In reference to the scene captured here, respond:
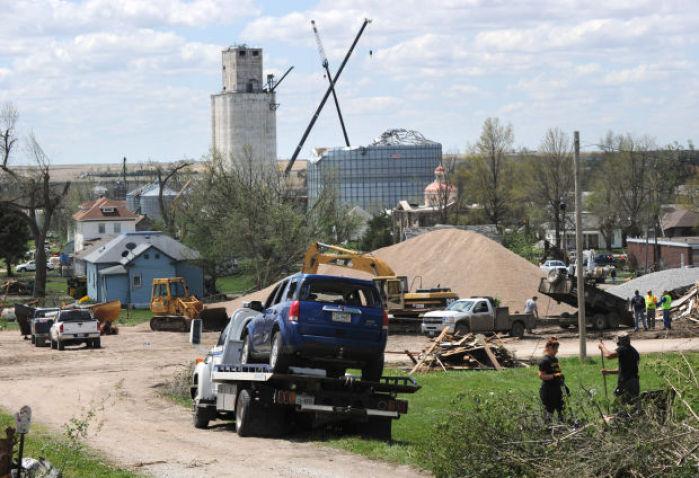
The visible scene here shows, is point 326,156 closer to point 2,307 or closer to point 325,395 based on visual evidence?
point 2,307

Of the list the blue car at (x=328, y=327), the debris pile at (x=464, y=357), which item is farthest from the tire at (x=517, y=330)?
the blue car at (x=328, y=327)

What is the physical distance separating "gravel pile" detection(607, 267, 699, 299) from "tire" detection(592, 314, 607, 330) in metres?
9.74

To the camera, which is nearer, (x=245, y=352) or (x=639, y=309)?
(x=245, y=352)

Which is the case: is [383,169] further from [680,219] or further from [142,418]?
[142,418]

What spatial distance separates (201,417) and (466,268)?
3730 centimetres

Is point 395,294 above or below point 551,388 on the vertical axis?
above

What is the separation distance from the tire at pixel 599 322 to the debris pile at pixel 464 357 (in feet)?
46.5

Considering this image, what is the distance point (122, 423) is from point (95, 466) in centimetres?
601

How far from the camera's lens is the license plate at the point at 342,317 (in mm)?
19078

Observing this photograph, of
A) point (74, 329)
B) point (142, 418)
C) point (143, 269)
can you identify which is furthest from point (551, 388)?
point (143, 269)

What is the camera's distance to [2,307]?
67812mm

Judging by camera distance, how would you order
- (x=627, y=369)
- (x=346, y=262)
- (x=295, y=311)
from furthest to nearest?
(x=346, y=262) → (x=295, y=311) → (x=627, y=369)

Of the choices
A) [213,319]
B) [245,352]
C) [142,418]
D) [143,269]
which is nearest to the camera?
[245,352]

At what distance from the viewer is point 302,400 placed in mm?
18391
